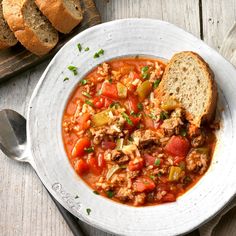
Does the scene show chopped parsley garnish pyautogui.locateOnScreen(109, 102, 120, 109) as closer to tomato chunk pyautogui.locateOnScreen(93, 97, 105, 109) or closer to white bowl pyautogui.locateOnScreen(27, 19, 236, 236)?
tomato chunk pyautogui.locateOnScreen(93, 97, 105, 109)

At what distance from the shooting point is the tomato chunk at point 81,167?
5641 millimetres

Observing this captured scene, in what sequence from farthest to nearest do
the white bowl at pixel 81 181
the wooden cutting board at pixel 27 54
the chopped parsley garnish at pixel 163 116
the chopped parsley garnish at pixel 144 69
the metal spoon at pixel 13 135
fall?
the wooden cutting board at pixel 27 54 → the metal spoon at pixel 13 135 → the chopped parsley garnish at pixel 144 69 → the chopped parsley garnish at pixel 163 116 → the white bowl at pixel 81 181

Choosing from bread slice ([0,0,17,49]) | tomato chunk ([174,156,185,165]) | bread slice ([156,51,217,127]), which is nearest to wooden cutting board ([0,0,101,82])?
bread slice ([0,0,17,49])

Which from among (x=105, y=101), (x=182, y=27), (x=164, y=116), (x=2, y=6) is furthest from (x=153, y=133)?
(x=2, y=6)

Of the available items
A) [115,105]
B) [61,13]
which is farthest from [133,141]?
[61,13]

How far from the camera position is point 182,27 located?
21.5 ft

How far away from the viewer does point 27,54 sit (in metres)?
6.32

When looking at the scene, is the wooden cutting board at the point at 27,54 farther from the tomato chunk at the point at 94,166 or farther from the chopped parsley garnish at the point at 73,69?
the tomato chunk at the point at 94,166

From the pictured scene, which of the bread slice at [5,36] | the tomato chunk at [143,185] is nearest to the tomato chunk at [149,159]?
the tomato chunk at [143,185]

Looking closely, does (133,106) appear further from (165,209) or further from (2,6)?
(2,6)

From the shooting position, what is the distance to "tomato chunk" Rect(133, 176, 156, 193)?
5.50 meters

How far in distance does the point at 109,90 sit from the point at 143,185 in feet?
3.65

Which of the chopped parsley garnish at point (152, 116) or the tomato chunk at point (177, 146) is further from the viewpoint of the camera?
the chopped parsley garnish at point (152, 116)

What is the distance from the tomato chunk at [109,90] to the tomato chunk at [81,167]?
0.78m
